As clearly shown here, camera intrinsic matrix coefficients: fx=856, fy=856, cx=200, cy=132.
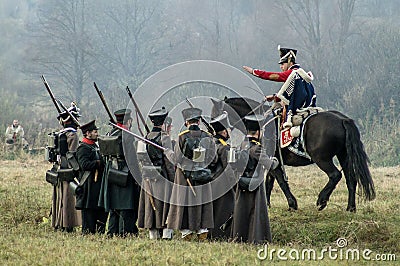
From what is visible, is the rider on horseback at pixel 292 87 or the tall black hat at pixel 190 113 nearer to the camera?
the tall black hat at pixel 190 113

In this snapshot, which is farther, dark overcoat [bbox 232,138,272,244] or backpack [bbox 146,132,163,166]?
backpack [bbox 146,132,163,166]

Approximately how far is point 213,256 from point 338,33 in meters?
32.2

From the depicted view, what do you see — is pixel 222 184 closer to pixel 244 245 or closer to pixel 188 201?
pixel 188 201

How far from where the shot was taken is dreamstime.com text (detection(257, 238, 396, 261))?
8898 millimetres

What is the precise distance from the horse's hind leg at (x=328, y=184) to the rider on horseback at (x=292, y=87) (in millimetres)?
645

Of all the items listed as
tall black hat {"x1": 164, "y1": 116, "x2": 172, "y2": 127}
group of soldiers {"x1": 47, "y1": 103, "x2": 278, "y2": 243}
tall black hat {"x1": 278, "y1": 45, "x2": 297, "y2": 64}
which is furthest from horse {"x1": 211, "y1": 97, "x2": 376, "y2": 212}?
group of soldiers {"x1": 47, "y1": 103, "x2": 278, "y2": 243}

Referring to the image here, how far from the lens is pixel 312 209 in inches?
492

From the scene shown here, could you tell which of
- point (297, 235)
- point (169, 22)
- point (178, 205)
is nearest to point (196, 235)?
point (178, 205)

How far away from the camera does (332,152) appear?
12383mm

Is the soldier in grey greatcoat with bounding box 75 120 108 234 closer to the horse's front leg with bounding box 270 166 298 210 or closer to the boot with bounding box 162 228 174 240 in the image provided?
the boot with bounding box 162 228 174 240

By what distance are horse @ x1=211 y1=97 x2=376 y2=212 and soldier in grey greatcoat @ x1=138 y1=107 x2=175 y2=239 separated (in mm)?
1667

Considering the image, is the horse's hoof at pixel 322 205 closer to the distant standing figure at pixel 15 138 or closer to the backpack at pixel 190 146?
the backpack at pixel 190 146

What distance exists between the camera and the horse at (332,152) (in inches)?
472

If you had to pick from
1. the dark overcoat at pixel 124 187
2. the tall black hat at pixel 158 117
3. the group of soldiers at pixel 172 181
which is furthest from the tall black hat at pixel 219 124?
the dark overcoat at pixel 124 187
